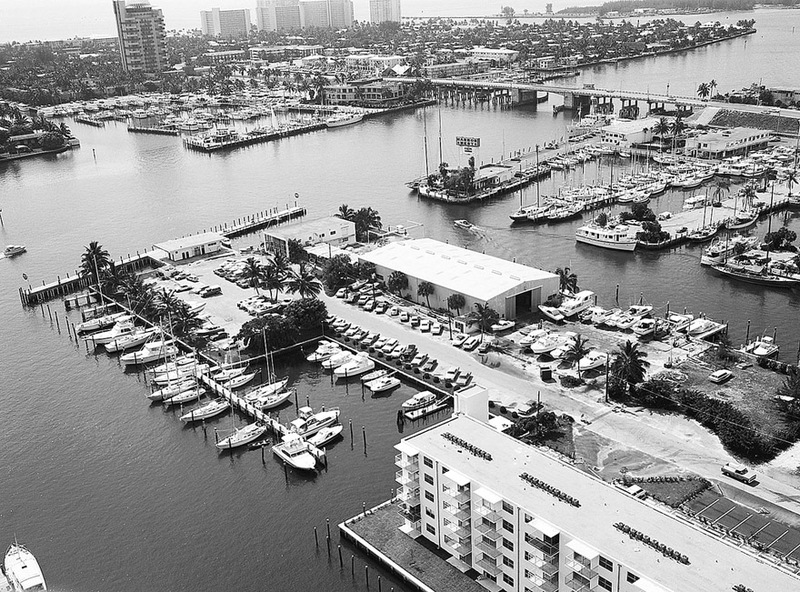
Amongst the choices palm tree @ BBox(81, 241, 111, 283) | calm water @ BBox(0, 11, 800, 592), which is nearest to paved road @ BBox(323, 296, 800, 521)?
calm water @ BBox(0, 11, 800, 592)

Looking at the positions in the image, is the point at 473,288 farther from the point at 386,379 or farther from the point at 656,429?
the point at 656,429

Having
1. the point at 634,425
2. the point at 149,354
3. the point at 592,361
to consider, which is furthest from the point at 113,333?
the point at 634,425

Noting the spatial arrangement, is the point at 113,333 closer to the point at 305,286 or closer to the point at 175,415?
the point at 175,415

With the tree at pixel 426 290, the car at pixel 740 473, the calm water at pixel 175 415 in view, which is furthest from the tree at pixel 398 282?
the car at pixel 740 473

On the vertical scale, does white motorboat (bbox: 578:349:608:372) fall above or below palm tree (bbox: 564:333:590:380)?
below

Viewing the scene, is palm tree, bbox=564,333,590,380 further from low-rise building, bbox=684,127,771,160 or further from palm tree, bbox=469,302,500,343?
low-rise building, bbox=684,127,771,160

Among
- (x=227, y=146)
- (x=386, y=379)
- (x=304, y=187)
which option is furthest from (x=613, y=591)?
(x=227, y=146)
